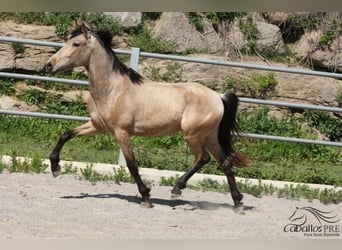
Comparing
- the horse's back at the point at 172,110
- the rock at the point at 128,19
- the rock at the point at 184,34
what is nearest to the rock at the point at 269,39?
the rock at the point at 184,34

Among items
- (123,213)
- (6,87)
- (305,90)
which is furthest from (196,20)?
(123,213)

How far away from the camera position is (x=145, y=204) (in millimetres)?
6402

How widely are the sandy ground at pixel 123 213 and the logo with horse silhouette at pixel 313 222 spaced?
48 millimetres

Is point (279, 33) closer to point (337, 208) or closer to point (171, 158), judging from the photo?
point (171, 158)

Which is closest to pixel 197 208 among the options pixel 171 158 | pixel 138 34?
pixel 171 158

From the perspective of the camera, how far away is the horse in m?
6.41

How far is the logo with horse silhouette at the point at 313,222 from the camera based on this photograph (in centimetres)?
604

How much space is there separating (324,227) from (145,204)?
1614 mm

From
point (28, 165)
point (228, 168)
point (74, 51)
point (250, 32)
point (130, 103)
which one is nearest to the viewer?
point (74, 51)

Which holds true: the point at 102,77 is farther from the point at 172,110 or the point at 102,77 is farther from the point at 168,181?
the point at 168,181

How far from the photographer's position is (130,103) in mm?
6465

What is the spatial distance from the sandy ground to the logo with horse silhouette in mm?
48

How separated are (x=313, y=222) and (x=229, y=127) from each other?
3.94 feet

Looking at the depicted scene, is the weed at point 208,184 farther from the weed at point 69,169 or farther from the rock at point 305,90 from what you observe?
the rock at point 305,90
